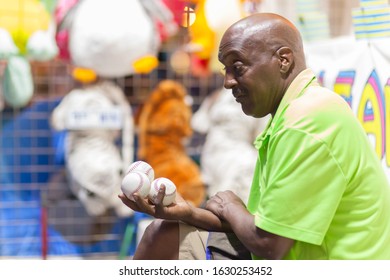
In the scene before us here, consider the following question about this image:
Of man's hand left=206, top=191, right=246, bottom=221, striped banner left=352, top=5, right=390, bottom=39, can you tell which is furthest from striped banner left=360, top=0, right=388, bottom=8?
man's hand left=206, top=191, right=246, bottom=221

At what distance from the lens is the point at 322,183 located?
112cm

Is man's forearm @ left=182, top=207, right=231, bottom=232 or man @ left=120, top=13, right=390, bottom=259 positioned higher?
man @ left=120, top=13, right=390, bottom=259

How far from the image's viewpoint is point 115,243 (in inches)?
105

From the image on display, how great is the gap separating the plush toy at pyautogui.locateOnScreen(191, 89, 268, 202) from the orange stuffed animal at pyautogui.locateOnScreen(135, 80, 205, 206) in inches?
2.7

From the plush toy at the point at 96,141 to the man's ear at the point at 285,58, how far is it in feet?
4.24

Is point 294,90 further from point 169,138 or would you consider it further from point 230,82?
point 169,138

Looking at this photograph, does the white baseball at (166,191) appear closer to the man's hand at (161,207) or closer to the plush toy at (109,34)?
the man's hand at (161,207)

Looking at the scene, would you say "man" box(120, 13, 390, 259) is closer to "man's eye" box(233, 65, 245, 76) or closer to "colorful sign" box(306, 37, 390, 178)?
"man's eye" box(233, 65, 245, 76)

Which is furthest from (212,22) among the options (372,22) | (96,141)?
(372,22)

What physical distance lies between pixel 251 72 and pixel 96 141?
133 centimetres

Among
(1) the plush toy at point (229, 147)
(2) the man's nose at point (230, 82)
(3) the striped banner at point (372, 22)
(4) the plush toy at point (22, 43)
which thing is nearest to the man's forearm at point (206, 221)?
(2) the man's nose at point (230, 82)

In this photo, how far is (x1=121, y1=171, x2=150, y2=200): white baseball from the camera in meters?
1.20
